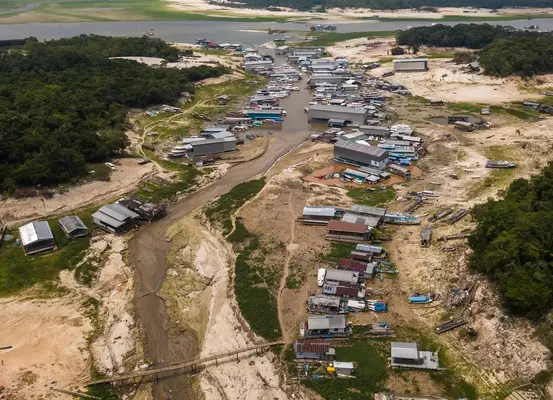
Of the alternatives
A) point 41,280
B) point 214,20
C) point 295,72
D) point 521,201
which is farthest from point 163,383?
point 214,20

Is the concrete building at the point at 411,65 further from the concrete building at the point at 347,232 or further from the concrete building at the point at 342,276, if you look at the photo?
the concrete building at the point at 342,276

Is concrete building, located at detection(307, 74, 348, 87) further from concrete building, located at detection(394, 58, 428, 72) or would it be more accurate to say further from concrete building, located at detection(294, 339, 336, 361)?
concrete building, located at detection(294, 339, 336, 361)

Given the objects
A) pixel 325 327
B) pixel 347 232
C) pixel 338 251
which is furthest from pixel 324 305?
pixel 347 232

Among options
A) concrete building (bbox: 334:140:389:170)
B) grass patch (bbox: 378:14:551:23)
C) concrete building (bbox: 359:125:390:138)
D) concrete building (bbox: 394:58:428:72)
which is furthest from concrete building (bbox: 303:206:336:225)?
grass patch (bbox: 378:14:551:23)

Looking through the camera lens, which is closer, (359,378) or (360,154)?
(359,378)

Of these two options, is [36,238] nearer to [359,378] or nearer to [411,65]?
[359,378]

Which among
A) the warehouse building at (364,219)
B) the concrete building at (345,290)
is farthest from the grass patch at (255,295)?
the warehouse building at (364,219)

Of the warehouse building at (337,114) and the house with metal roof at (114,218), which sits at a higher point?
the warehouse building at (337,114)
